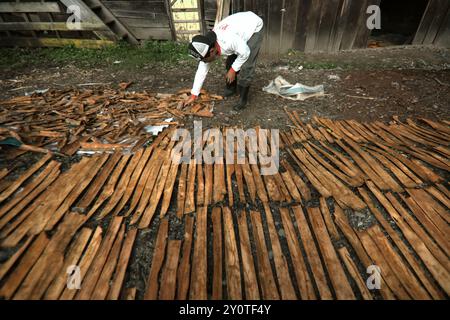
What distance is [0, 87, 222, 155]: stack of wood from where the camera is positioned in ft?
10.7

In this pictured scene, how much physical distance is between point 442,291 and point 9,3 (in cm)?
938

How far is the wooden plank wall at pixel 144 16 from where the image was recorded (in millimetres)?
6148

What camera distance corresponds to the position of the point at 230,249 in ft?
6.77

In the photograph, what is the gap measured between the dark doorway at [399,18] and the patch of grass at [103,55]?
599 cm

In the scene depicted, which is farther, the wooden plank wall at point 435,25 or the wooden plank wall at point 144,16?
the wooden plank wall at point 144,16

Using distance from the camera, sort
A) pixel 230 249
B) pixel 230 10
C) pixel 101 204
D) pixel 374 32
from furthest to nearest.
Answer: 1. pixel 374 32
2. pixel 230 10
3. pixel 101 204
4. pixel 230 249

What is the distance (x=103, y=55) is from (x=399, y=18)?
366 inches

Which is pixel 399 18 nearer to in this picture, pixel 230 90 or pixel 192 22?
pixel 192 22

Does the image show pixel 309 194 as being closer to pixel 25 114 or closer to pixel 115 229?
pixel 115 229

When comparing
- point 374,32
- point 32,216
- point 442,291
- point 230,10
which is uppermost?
point 230,10

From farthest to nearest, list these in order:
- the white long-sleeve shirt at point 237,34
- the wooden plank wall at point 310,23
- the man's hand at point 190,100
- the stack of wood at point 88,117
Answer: the wooden plank wall at point 310,23, the man's hand at point 190,100, the white long-sleeve shirt at point 237,34, the stack of wood at point 88,117

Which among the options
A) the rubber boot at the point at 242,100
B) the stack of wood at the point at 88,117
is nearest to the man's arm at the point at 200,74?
the stack of wood at the point at 88,117

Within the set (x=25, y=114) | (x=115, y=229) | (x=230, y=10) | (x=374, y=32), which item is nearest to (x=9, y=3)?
(x=25, y=114)

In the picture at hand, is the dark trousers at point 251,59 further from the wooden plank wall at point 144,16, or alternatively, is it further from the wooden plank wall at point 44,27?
the wooden plank wall at point 44,27
